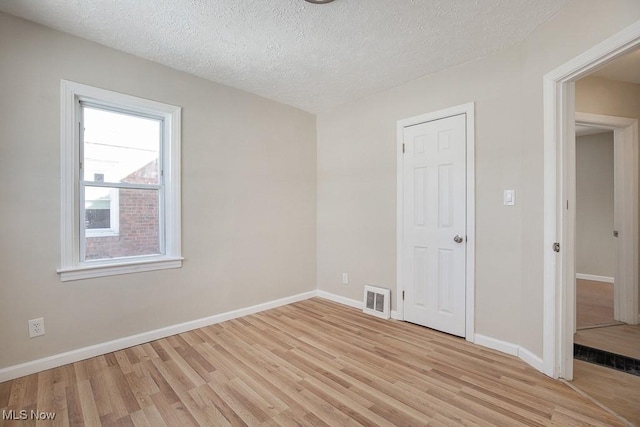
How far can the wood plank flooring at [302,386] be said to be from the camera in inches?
68.0

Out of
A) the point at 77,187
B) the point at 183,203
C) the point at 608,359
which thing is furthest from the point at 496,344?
the point at 77,187

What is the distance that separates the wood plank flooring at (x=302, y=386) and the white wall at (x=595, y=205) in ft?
14.3

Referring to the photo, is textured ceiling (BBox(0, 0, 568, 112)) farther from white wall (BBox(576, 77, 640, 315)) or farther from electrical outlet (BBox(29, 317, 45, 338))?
electrical outlet (BBox(29, 317, 45, 338))

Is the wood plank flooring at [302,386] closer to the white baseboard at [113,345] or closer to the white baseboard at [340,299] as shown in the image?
the white baseboard at [113,345]

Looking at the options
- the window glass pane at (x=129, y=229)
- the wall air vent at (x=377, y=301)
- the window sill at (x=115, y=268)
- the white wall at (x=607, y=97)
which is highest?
the white wall at (x=607, y=97)

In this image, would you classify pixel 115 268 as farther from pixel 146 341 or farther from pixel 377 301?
pixel 377 301

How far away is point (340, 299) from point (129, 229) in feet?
8.36

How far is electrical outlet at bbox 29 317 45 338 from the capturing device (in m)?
2.19

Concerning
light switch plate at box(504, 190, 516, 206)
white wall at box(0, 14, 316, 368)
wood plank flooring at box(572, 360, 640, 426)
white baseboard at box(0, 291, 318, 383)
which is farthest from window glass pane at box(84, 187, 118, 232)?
wood plank flooring at box(572, 360, 640, 426)

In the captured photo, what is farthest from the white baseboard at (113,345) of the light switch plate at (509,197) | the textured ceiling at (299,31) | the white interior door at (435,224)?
the light switch plate at (509,197)

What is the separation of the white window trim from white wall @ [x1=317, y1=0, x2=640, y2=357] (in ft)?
6.69

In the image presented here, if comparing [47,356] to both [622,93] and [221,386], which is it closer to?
[221,386]

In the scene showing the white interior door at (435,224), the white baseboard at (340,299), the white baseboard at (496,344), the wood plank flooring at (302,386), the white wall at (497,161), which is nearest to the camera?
the wood plank flooring at (302,386)

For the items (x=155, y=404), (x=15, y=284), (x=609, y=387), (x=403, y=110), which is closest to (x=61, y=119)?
(x=15, y=284)
